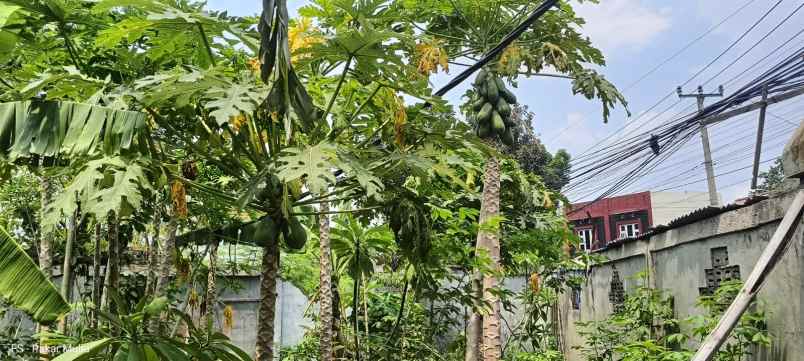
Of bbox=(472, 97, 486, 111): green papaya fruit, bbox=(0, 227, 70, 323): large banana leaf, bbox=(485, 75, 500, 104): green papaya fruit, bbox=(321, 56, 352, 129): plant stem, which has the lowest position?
bbox=(0, 227, 70, 323): large banana leaf

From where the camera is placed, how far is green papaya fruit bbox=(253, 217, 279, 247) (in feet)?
12.8

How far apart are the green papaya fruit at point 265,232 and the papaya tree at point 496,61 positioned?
249cm

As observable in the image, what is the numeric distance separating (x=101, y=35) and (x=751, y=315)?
5325 mm

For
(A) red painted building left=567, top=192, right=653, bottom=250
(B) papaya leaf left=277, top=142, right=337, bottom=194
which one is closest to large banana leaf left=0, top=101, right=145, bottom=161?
(B) papaya leaf left=277, top=142, right=337, bottom=194

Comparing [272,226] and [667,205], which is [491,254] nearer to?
[272,226]

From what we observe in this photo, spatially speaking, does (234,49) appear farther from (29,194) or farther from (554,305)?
(554,305)

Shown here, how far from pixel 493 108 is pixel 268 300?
141 inches

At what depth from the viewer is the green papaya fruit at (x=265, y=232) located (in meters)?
3.89

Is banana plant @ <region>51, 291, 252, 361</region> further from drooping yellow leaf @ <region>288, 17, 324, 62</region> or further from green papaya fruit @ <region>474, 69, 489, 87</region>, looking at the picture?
green papaya fruit @ <region>474, 69, 489, 87</region>

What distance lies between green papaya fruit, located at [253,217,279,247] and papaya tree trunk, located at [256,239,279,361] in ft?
0.16

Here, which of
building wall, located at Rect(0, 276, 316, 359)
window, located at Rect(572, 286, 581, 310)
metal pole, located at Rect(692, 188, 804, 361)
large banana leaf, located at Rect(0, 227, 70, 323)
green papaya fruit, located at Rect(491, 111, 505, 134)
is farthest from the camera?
window, located at Rect(572, 286, 581, 310)

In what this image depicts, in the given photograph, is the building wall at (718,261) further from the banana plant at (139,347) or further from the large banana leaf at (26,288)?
the large banana leaf at (26,288)

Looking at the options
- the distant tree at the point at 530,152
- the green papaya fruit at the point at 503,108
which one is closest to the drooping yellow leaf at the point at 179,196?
the green papaya fruit at the point at 503,108

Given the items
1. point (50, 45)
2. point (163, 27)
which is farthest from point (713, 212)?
point (50, 45)
